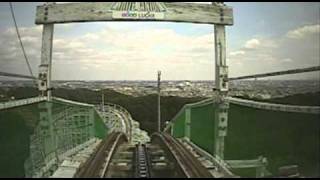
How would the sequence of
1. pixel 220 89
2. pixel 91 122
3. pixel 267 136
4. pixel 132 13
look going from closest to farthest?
pixel 267 136 < pixel 132 13 < pixel 220 89 < pixel 91 122

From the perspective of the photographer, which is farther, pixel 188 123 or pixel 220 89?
pixel 188 123

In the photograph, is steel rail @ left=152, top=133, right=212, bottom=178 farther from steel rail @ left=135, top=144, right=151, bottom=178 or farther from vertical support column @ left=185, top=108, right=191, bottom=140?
vertical support column @ left=185, top=108, right=191, bottom=140

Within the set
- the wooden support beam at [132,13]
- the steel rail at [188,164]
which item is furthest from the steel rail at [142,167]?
the wooden support beam at [132,13]

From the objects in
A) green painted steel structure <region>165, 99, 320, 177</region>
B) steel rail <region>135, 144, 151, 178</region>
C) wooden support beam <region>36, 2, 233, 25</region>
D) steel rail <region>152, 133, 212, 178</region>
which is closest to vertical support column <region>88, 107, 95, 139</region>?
steel rail <region>135, 144, 151, 178</region>

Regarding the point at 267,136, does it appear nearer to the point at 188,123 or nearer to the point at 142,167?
the point at 142,167

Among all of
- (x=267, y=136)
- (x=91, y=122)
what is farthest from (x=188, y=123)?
(x=267, y=136)

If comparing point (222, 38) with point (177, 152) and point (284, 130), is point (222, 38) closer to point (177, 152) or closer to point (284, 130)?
point (177, 152)

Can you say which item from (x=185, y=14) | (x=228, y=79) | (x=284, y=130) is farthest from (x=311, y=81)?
(x=185, y=14)
